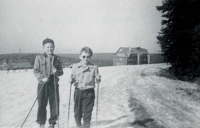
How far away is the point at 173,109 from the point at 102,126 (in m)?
1.73

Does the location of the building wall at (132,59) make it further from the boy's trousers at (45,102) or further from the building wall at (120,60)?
the boy's trousers at (45,102)

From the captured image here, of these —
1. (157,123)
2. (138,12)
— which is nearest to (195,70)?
(138,12)

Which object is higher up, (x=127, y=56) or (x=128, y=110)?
(x=127, y=56)

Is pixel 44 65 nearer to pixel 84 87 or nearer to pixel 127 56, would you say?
pixel 84 87

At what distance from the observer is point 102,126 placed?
2.81 meters

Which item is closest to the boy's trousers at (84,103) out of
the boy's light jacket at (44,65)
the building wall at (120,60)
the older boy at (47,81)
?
the older boy at (47,81)

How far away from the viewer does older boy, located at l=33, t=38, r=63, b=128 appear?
252cm

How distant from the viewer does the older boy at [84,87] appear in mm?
2426

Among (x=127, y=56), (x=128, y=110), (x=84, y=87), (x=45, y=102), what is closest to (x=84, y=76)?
(x=84, y=87)

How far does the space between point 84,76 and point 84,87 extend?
6.2 inches

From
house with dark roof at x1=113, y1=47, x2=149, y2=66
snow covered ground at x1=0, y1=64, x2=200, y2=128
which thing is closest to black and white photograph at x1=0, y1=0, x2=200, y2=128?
snow covered ground at x1=0, y1=64, x2=200, y2=128

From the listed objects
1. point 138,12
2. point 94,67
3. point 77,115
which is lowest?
point 77,115

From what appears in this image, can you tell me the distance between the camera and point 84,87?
2.45 meters

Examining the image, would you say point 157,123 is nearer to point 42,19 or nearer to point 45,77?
point 45,77
